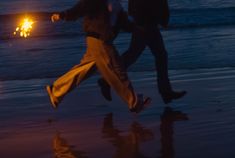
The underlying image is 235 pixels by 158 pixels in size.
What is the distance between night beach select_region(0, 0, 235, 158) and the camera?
21.2ft

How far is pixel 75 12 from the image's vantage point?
7598 millimetres

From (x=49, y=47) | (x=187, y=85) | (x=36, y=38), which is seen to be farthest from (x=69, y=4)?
(x=187, y=85)

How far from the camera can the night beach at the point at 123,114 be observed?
6.48 meters

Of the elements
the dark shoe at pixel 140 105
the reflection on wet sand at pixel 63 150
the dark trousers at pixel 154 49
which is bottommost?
the reflection on wet sand at pixel 63 150

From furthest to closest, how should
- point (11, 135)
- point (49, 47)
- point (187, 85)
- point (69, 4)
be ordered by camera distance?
1. point (69, 4)
2. point (49, 47)
3. point (187, 85)
4. point (11, 135)

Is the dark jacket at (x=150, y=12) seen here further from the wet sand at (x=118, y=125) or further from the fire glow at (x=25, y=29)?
the fire glow at (x=25, y=29)

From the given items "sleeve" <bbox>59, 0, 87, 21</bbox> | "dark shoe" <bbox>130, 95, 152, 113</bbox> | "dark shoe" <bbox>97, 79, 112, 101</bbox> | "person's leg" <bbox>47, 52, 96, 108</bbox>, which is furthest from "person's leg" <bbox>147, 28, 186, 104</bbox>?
"sleeve" <bbox>59, 0, 87, 21</bbox>

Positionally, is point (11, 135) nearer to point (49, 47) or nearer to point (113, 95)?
point (113, 95)

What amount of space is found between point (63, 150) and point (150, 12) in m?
2.71

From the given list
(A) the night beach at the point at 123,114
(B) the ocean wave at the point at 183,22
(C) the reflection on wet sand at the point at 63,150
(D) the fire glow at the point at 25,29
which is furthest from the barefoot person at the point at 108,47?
(B) the ocean wave at the point at 183,22

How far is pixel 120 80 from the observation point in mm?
7770

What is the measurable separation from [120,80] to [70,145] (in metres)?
1.30

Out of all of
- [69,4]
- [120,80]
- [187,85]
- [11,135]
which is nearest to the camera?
[11,135]

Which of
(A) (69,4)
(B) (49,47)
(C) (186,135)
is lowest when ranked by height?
(C) (186,135)
